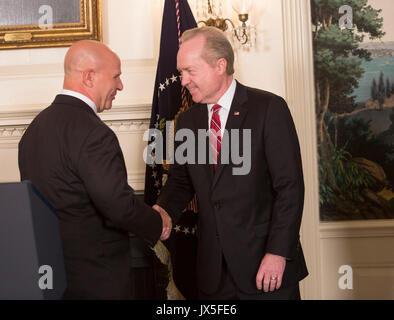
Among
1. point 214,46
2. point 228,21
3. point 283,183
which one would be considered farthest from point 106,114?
point 283,183

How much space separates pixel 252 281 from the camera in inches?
92.4

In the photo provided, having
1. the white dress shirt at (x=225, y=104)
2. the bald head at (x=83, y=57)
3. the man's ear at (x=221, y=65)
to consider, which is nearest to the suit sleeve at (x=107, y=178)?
the bald head at (x=83, y=57)

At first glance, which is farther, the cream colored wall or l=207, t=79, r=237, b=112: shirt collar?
the cream colored wall

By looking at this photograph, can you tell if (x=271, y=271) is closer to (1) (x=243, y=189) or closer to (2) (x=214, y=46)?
(1) (x=243, y=189)

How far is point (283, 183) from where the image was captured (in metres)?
2.28

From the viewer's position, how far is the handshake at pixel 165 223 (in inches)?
102

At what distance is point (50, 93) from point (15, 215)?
92.0 inches

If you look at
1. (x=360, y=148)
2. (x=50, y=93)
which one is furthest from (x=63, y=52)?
(x=360, y=148)

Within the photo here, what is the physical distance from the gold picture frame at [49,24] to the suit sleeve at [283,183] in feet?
6.79

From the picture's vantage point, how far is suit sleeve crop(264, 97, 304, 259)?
2254mm

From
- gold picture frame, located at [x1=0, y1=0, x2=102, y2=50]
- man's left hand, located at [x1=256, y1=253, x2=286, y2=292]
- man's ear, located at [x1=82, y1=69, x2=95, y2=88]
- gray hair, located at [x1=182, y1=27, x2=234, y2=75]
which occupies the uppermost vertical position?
gold picture frame, located at [x1=0, y1=0, x2=102, y2=50]

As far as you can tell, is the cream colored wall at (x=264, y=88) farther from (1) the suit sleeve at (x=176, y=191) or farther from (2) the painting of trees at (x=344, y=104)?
(1) the suit sleeve at (x=176, y=191)

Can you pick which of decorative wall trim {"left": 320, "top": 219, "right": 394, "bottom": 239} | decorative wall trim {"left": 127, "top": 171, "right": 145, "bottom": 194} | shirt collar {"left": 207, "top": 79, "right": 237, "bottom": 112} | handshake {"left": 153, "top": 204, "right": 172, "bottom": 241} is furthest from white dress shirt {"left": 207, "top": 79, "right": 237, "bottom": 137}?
decorative wall trim {"left": 320, "top": 219, "right": 394, "bottom": 239}

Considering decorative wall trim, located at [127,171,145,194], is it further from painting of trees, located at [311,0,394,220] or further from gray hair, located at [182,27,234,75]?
gray hair, located at [182,27,234,75]
